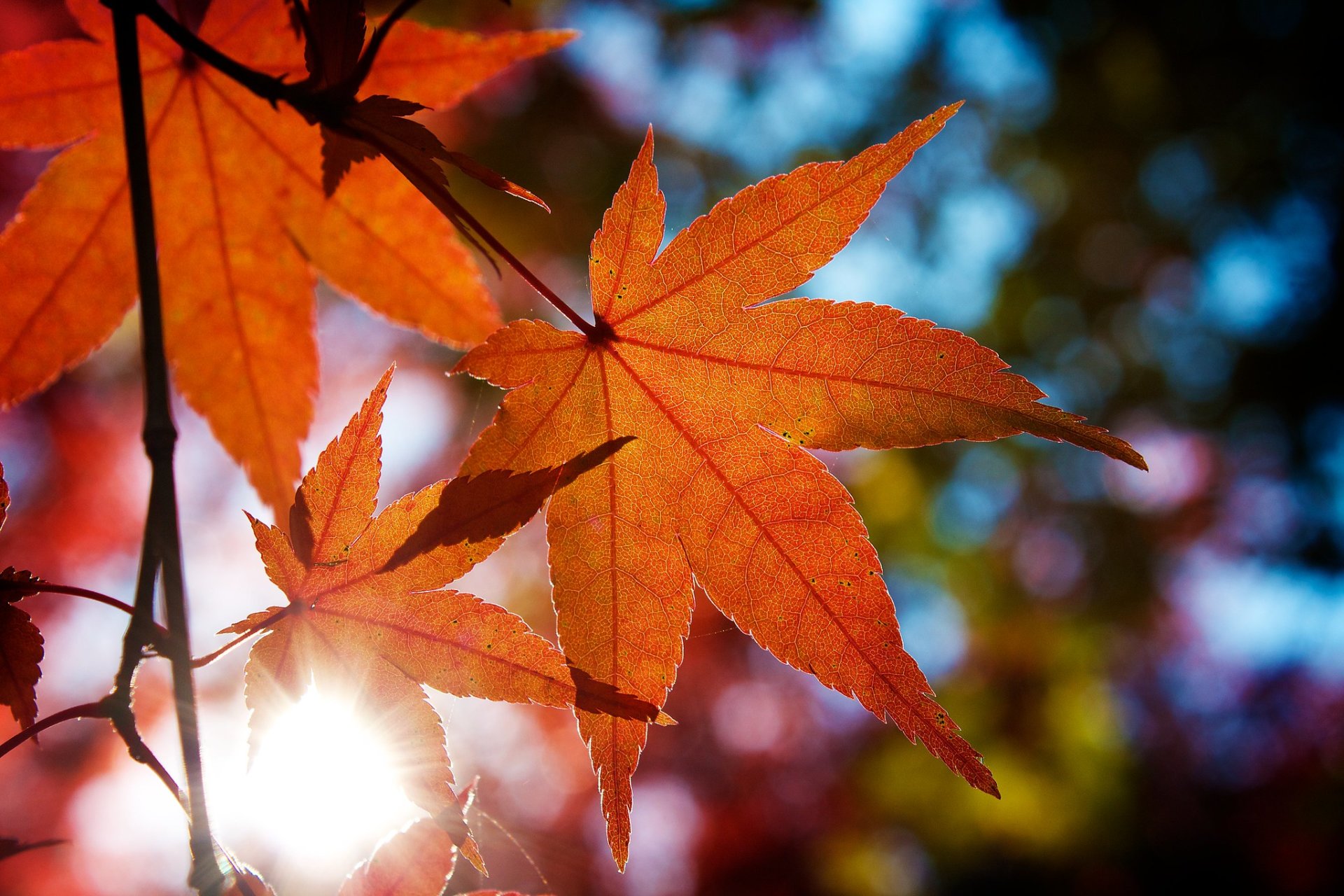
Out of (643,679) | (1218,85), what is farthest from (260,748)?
(1218,85)

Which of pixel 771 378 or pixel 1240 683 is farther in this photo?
pixel 1240 683

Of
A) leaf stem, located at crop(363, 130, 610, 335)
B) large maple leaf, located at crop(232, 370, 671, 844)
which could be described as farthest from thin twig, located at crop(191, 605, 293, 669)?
leaf stem, located at crop(363, 130, 610, 335)

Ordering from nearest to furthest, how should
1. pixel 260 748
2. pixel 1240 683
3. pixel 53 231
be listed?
pixel 260 748 → pixel 53 231 → pixel 1240 683

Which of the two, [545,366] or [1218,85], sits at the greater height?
[1218,85]

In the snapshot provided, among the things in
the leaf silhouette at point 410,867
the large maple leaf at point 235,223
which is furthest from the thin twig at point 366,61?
the leaf silhouette at point 410,867

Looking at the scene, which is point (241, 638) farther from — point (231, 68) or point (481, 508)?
point (231, 68)

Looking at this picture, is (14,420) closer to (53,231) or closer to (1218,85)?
Answer: (53,231)

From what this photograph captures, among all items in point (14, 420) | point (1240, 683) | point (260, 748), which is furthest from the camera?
point (1240, 683)
